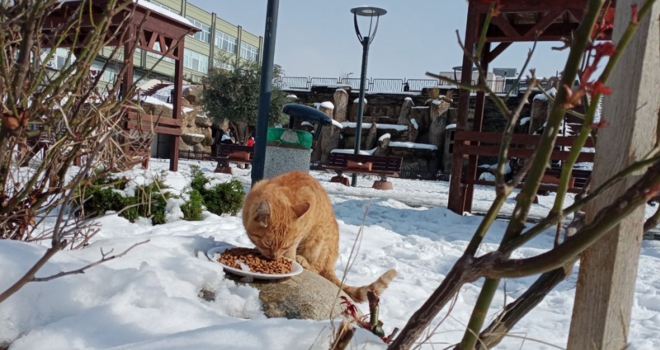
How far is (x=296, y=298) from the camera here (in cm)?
284

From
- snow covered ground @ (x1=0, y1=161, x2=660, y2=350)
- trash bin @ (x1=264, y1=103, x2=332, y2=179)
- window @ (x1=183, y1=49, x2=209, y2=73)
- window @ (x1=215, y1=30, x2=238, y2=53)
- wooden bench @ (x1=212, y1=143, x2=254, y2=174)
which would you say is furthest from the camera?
window @ (x1=215, y1=30, x2=238, y2=53)

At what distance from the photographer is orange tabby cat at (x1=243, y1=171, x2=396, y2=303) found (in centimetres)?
310

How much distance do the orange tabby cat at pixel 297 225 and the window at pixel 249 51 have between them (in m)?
50.9

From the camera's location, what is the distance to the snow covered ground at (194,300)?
1404 mm

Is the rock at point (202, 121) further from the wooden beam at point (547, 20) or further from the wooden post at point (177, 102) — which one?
the wooden beam at point (547, 20)

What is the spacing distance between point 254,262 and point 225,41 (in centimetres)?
5083

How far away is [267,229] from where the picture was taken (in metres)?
3.09

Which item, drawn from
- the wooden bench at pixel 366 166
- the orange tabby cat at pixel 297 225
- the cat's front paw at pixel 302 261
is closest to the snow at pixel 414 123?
the wooden bench at pixel 366 166

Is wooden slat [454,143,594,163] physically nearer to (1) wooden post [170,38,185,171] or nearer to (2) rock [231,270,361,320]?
(2) rock [231,270,361,320]

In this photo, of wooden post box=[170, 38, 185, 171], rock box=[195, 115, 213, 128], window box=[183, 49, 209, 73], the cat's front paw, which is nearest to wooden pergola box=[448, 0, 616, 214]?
the cat's front paw

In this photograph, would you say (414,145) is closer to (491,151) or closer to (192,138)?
(192,138)

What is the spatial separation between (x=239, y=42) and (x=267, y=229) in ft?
171

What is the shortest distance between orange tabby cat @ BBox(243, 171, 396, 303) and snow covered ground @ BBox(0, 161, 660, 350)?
1.19 feet

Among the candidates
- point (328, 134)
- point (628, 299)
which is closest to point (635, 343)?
point (628, 299)
